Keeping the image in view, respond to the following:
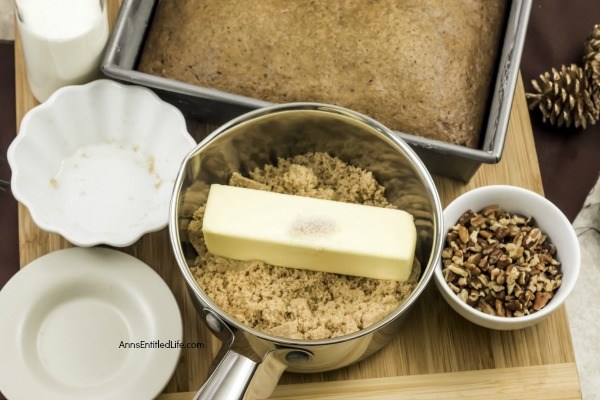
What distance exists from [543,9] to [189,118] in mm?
722

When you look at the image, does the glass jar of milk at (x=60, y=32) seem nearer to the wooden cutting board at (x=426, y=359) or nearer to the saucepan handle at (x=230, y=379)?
the wooden cutting board at (x=426, y=359)

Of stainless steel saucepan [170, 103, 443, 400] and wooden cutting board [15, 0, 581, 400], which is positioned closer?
stainless steel saucepan [170, 103, 443, 400]

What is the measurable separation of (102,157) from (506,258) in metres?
0.64

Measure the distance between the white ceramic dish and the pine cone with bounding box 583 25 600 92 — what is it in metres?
0.83

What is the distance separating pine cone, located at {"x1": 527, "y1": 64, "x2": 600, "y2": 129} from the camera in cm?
145

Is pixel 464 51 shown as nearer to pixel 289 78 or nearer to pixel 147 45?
pixel 289 78

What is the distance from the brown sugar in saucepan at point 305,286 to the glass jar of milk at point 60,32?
0.31 meters

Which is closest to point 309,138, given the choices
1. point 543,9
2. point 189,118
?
point 189,118

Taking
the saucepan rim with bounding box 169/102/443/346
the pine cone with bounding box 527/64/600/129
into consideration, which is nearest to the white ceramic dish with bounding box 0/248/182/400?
the saucepan rim with bounding box 169/102/443/346

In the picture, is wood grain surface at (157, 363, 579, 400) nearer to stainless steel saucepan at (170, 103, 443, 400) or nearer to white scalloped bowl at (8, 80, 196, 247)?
stainless steel saucepan at (170, 103, 443, 400)

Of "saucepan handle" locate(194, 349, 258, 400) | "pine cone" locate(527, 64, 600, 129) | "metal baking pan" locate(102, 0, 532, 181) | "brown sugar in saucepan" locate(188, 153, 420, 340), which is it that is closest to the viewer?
"saucepan handle" locate(194, 349, 258, 400)

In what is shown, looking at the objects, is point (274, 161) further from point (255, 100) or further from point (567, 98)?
point (567, 98)

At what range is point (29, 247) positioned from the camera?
129 centimetres

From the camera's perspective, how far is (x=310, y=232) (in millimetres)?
1098
